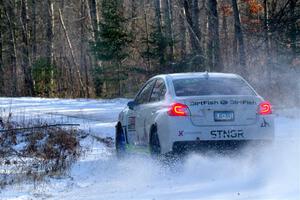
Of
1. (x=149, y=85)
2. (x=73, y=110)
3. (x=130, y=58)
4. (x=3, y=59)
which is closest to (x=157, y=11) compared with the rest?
(x=130, y=58)

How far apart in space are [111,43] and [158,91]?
26.1 meters

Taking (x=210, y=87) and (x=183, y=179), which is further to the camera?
(x=210, y=87)

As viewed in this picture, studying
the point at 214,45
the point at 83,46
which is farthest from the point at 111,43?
the point at 83,46

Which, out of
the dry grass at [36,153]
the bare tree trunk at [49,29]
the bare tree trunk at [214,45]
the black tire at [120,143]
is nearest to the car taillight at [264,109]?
→ the dry grass at [36,153]

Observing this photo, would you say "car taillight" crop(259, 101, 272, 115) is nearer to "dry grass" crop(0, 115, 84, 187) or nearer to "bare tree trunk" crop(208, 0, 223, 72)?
"dry grass" crop(0, 115, 84, 187)

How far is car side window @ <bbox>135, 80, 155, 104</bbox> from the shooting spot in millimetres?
11551

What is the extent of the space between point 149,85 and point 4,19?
38.2m

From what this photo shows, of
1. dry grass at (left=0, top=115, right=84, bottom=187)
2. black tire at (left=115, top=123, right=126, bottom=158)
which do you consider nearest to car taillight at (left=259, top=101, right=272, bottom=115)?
dry grass at (left=0, top=115, right=84, bottom=187)

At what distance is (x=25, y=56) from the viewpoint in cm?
4606

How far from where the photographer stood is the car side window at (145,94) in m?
11.6

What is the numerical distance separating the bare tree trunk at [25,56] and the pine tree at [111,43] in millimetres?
6085

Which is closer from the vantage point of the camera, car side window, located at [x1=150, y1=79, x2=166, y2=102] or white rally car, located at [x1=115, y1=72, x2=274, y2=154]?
white rally car, located at [x1=115, y1=72, x2=274, y2=154]

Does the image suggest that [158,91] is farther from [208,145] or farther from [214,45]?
[214,45]

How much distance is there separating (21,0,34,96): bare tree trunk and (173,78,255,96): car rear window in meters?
31.4
